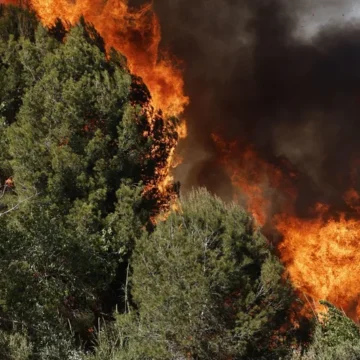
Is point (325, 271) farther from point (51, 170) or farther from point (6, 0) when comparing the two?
point (6, 0)

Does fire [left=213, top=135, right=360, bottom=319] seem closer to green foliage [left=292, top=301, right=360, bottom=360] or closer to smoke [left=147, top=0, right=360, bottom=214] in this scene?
smoke [left=147, top=0, right=360, bottom=214]

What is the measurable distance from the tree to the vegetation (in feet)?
0.14

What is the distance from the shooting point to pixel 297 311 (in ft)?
52.6

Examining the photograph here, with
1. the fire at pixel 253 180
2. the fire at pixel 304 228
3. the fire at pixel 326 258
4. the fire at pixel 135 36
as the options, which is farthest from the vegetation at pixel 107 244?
the fire at pixel 326 258

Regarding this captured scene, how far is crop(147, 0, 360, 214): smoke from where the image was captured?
26.0 metres

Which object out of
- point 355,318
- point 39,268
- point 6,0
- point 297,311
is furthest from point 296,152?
point 6,0

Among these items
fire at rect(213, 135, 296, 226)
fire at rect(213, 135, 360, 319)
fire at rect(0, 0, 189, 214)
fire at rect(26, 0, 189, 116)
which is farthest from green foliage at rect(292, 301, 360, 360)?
fire at rect(26, 0, 189, 116)

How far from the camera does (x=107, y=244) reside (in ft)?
54.4

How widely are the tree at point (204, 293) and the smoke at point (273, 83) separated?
10.6m

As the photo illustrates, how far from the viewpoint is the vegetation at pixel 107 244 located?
1330 centimetres

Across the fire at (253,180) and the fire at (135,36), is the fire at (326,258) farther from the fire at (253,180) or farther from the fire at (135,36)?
the fire at (135,36)

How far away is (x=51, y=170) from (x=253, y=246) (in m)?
8.26

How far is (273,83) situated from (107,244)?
16268mm

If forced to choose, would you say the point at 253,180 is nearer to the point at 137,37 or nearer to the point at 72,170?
the point at 137,37
